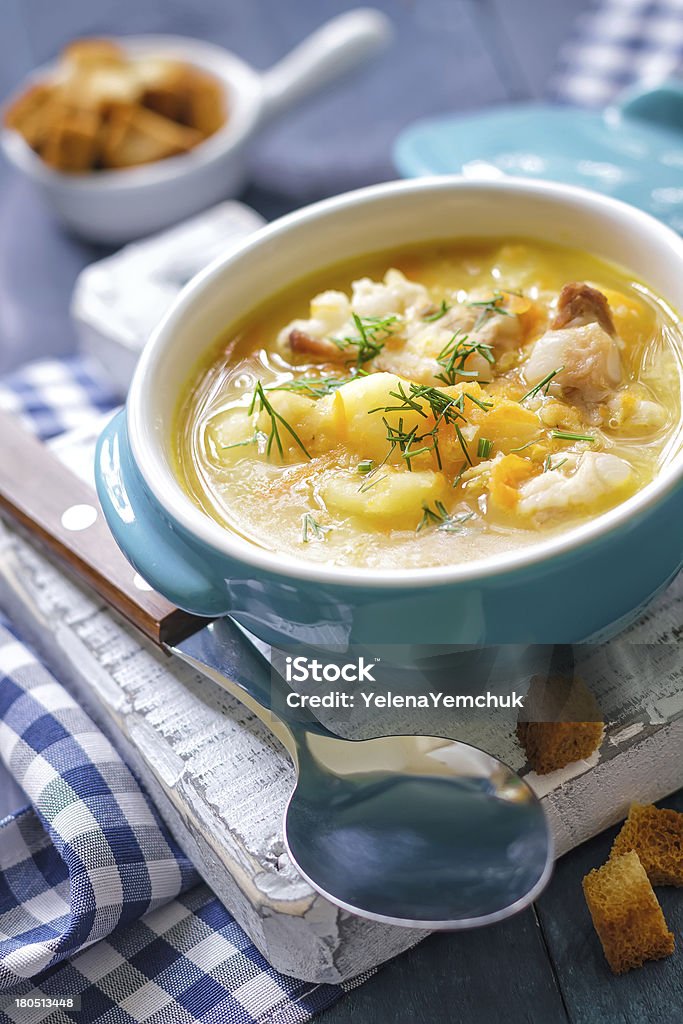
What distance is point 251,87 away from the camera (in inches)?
111

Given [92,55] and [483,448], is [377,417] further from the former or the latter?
[92,55]

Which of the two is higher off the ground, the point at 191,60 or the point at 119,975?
the point at 191,60

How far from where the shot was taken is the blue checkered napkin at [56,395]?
2227 mm

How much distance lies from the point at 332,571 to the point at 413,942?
496mm

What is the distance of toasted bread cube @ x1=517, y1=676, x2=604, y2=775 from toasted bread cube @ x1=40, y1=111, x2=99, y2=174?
6.18 feet

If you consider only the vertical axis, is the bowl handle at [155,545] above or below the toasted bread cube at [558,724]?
above

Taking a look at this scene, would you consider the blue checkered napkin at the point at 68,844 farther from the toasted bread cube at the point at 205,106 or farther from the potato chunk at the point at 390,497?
the toasted bread cube at the point at 205,106

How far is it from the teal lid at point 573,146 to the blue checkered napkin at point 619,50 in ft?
2.88

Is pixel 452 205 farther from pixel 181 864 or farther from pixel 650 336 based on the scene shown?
pixel 181 864

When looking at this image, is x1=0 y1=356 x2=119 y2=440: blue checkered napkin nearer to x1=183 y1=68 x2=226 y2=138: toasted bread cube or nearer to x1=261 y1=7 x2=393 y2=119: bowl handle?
x1=183 y1=68 x2=226 y2=138: toasted bread cube

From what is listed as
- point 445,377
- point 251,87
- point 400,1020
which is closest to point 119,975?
point 400,1020

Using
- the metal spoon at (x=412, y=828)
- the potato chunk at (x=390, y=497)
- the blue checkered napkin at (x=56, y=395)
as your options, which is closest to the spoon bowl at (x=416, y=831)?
the metal spoon at (x=412, y=828)

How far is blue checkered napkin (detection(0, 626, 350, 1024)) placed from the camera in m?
1.29

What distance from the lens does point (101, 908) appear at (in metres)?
1.34
